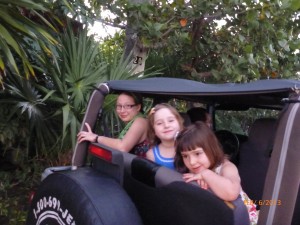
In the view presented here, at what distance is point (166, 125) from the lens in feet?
8.08

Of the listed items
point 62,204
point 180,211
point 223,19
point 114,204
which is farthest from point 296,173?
point 223,19

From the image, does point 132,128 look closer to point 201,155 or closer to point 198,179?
point 201,155

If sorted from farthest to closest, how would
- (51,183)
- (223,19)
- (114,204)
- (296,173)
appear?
(223,19), (51,183), (114,204), (296,173)

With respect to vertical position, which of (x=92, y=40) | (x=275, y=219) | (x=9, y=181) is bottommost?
(x=9, y=181)

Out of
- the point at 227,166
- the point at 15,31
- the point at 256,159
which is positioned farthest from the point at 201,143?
the point at 15,31

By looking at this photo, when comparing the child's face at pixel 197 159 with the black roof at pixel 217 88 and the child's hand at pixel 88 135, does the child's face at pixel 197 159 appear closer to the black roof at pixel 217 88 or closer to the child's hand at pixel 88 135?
the black roof at pixel 217 88

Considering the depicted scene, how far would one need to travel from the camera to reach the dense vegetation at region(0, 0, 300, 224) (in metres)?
4.19

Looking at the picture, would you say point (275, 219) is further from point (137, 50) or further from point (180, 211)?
point (137, 50)

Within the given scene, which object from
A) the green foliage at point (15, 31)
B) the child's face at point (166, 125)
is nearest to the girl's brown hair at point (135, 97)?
the child's face at point (166, 125)

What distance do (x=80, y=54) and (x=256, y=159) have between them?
2.58 m

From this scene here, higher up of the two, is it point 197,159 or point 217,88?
point 217,88

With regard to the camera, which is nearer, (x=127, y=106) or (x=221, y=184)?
(x=221, y=184)

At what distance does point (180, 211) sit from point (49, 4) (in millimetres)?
3436

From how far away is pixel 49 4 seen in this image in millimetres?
4422
